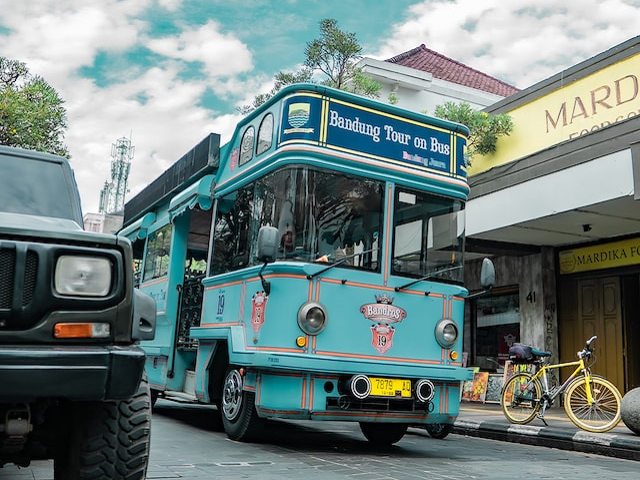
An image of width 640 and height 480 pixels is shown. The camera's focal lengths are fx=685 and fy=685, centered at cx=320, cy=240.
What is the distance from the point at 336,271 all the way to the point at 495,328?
1117 cm

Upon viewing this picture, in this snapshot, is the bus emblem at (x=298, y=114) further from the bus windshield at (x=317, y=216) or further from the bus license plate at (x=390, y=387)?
the bus license plate at (x=390, y=387)

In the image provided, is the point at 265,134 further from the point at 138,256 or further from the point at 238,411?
the point at 138,256

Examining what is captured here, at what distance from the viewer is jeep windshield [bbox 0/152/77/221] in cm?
407

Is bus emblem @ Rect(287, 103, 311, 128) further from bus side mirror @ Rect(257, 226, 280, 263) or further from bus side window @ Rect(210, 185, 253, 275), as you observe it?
bus side mirror @ Rect(257, 226, 280, 263)

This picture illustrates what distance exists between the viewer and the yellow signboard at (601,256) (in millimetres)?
12875

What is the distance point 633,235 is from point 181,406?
883 centimetres

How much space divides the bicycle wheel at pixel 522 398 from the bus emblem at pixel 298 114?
5.57 m

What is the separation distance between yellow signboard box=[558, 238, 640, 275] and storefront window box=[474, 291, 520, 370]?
1728 millimetres

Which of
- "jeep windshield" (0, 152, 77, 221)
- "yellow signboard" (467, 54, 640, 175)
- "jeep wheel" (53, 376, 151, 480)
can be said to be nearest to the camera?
"jeep wheel" (53, 376, 151, 480)

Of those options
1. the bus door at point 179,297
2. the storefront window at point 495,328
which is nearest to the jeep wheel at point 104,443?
the bus door at point 179,297

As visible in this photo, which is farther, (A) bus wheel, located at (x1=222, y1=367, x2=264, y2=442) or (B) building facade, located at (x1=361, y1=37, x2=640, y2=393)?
(B) building facade, located at (x1=361, y1=37, x2=640, y2=393)

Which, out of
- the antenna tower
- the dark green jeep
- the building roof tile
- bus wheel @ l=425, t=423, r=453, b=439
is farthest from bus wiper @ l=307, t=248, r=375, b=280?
the antenna tower

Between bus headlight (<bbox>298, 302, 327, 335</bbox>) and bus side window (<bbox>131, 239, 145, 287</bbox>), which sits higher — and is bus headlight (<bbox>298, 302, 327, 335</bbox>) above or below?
below

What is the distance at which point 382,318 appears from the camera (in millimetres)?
6500
